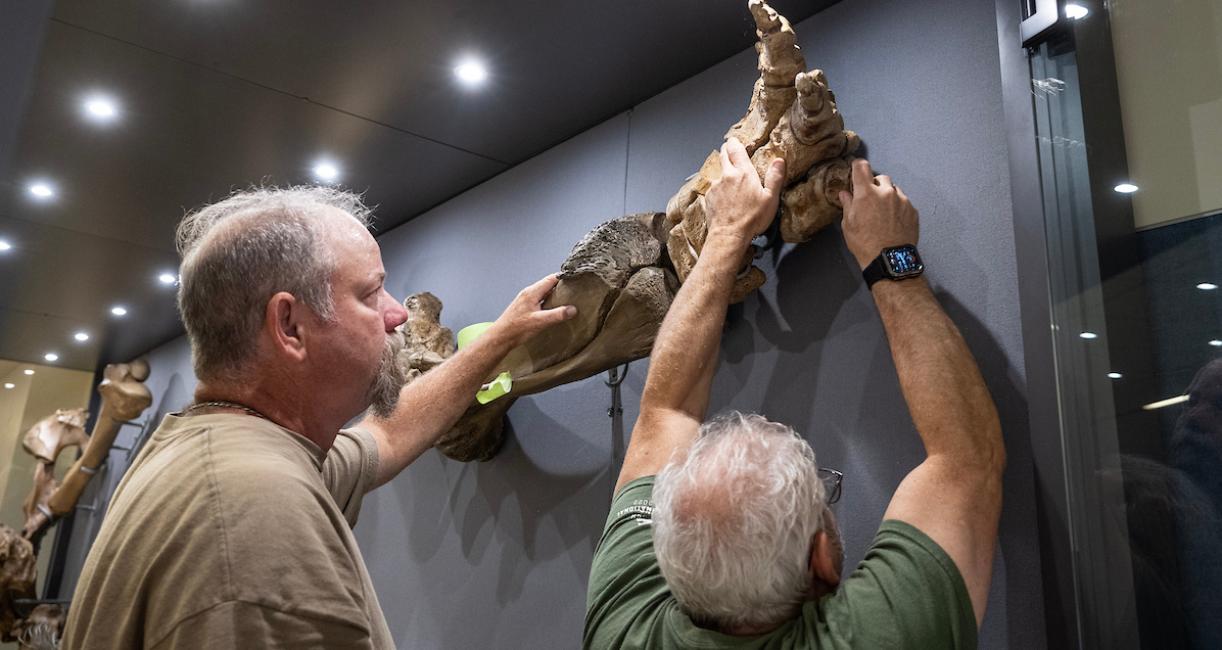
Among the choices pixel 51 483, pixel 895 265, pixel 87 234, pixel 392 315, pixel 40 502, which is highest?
pixel 87 234

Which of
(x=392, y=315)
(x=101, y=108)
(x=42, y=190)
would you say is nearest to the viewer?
Result: (x=392, y=315)

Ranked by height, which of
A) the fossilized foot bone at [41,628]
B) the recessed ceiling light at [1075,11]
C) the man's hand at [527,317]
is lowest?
the fossilized foot bone at [41,628]

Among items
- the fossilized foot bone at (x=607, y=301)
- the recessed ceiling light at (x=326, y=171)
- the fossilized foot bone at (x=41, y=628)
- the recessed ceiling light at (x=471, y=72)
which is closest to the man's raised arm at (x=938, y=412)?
the fossilized foot bone at (x=607, y=301)

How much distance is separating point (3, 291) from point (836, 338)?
4012 millimetres

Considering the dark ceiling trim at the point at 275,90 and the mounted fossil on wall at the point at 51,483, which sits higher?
the dark ceiling trim at the point at 275,90

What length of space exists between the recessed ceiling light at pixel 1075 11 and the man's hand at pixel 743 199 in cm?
48

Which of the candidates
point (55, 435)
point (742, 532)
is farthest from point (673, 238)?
point (55, 435)

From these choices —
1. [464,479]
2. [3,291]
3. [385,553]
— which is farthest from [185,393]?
[464,479]

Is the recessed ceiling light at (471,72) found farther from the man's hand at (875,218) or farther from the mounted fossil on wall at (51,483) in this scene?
the mounted fossil on wall at (51,483)

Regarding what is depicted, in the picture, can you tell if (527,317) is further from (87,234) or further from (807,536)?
(87,234)

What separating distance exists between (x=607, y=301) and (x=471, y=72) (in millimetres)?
708

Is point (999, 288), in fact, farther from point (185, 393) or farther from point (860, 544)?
point (185, 393)

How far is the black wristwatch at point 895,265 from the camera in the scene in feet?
4.57

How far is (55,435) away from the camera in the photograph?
5199mm
